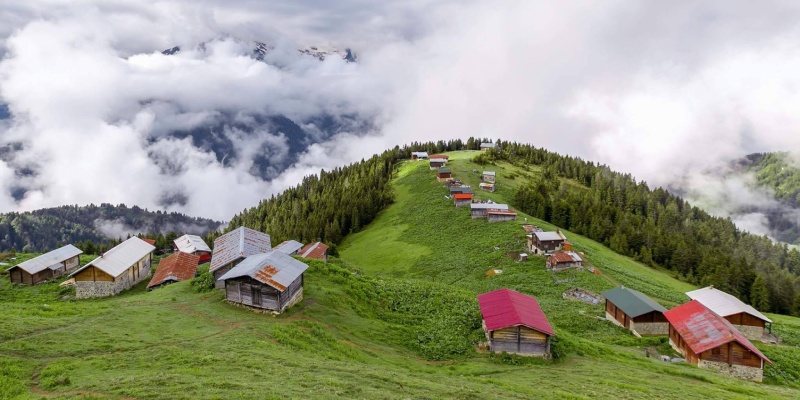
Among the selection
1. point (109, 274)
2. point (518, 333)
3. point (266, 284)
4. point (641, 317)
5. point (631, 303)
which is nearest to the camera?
point (518, 333)

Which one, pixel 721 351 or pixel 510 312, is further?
pixel 721 351

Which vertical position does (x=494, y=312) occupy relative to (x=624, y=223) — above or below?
below

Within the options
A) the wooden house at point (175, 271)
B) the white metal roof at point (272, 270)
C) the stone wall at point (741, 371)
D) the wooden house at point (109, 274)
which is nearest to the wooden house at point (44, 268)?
the wooden house at point (109, 274)

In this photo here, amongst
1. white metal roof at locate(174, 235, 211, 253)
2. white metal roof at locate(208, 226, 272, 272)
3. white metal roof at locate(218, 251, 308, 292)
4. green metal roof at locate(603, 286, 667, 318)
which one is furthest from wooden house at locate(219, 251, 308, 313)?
white metal roof at locate(174, 235, 211, 253)

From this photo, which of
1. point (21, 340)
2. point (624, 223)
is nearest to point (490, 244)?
point (624, 223)

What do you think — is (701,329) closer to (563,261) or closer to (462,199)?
(563,261)

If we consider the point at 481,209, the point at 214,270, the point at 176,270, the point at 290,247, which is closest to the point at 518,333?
the point at 214,270

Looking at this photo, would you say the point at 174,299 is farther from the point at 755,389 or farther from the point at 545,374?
the point at 755,389
